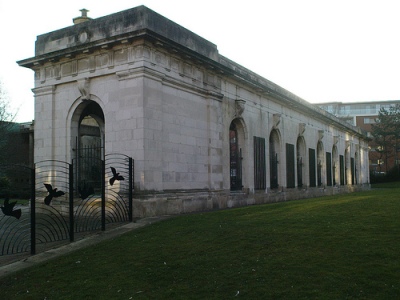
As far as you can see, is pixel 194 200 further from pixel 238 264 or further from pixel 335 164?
pixel 335 164

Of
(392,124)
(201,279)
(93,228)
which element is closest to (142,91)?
(93,228)

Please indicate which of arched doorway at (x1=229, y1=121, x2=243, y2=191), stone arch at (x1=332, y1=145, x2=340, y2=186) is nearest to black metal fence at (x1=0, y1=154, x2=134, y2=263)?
arched doorway at (x1=229, y1=121, x2=243, y2=191)

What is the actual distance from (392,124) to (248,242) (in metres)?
57.2

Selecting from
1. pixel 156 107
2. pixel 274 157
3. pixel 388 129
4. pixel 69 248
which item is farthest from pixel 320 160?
pixel 388 129

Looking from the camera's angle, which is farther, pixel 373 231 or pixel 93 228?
pixel 93 228

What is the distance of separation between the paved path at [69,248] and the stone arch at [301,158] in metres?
17.1

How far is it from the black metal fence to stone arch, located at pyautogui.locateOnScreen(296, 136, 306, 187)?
14661 mm

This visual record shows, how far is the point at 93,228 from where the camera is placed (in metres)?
12.1

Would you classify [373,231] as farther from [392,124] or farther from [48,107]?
[392,124]

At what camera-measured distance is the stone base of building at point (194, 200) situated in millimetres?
13367

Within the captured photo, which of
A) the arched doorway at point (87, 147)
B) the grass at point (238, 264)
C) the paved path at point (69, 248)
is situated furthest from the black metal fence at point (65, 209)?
the grass at point (238, 264)

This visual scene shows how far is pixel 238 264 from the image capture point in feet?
24.2

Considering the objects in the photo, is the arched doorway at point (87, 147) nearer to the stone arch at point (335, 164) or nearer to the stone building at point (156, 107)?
the stone building at point (156, 107)

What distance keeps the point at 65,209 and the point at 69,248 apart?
5.83 metres
